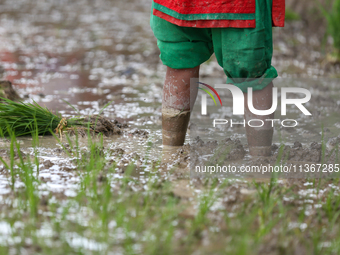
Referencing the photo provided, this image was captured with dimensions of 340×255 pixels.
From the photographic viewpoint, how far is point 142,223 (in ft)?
4.99

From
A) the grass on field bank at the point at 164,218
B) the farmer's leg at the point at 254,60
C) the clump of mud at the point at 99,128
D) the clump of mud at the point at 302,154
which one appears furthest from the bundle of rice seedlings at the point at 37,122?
the clump of mud at the point at 302,154

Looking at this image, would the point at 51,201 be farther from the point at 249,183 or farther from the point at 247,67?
the point at 247,67

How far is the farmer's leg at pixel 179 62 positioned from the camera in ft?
7.33

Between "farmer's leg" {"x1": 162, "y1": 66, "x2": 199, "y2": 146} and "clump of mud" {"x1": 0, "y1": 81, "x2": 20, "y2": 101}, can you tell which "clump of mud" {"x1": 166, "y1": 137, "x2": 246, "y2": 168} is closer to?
"farmer's leg" {"x1": 162, "y1": 66, "x2": 199, "y2": 146}

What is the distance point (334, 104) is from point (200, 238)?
2429 mm

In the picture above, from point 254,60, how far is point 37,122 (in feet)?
4.36

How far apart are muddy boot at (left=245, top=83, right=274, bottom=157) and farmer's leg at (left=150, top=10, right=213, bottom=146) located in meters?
0.33

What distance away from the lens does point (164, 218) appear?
5.05ft

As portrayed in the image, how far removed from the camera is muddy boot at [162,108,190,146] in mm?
2391

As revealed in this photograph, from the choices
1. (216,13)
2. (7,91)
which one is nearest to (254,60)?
(216,13)

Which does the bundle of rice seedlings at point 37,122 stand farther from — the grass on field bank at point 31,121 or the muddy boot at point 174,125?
the muddy boot at point 174,125

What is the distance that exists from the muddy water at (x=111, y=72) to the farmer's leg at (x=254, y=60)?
30cm

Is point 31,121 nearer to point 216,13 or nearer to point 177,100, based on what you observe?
point 177,100

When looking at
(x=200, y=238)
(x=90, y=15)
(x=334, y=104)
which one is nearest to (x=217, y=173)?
(x=200, y=238)
